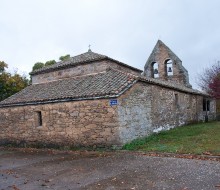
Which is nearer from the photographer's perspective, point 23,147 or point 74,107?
point 74,107

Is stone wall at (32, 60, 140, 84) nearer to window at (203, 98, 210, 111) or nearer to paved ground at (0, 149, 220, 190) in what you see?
paved ground at (0, 149, 220, 190)

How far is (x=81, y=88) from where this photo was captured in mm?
13727

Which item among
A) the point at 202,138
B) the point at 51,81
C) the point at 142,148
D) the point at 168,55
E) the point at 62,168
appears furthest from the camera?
the point at 168,55

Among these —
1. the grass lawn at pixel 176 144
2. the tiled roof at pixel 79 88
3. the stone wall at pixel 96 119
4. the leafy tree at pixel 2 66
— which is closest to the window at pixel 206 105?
the stone wall at pixel 96 119

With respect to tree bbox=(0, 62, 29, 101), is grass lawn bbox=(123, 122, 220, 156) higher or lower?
lower

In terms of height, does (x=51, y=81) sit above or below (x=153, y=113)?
above

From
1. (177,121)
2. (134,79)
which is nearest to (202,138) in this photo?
(134,79)

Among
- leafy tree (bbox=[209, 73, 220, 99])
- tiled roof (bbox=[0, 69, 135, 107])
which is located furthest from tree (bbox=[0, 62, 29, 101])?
leafy tree (bbox=[209, 73, 220, 99])

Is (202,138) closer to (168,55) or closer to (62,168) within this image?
(62,168)

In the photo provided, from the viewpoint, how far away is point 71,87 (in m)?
14.6

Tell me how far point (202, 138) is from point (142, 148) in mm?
3278

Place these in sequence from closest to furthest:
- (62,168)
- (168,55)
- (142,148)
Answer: (62,168) → (142,148) → (168,55)

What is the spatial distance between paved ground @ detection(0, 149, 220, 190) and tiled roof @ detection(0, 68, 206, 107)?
3065mm

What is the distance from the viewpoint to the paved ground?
6.36 m
